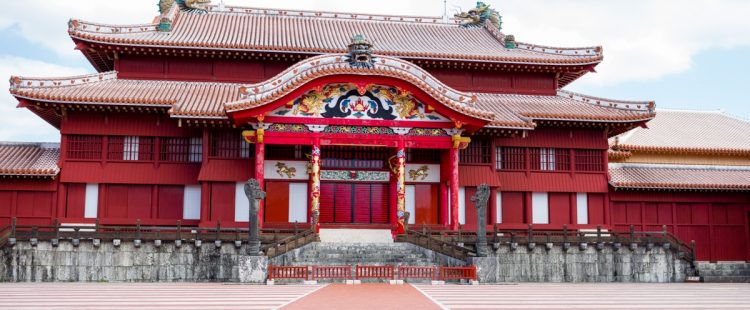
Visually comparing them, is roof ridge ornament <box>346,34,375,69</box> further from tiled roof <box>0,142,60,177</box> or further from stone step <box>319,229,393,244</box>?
tiled roof <box>0,142,60,177</box>

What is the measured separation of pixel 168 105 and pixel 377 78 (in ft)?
26.2

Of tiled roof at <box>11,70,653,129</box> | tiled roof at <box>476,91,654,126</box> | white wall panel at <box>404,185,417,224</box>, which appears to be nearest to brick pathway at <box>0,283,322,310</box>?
tiled roof at <box>11,70,653,129</box>

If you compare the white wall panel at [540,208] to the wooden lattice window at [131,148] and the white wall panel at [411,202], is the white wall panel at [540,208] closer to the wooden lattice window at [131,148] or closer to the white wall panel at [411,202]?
the white wall panel at [411,202]

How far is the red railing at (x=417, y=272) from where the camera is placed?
21641 mm

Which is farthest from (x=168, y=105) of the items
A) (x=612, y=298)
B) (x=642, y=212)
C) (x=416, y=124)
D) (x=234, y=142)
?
(x=642, y=212)

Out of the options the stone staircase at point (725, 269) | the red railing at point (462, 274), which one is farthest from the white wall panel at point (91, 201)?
the stone staircase at point (725, 269)

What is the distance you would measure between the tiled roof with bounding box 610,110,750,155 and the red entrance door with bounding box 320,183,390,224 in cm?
1144

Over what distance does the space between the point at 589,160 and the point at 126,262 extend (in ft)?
63.0

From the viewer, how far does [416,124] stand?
28094 millimetres

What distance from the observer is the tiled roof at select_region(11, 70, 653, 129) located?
27.2m

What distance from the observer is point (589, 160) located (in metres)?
31.6

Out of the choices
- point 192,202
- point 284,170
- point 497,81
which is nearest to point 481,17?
point 497,81

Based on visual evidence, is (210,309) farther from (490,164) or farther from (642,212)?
(642,212)

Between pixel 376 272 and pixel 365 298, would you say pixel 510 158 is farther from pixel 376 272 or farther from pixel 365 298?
pixel 365 298
